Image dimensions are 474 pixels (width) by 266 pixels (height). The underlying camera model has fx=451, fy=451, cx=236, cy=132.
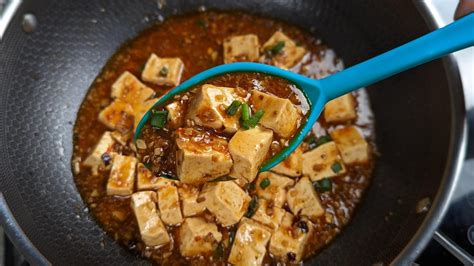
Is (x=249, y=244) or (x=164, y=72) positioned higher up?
(x=164, y=72)

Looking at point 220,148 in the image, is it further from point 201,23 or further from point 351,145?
point 201,23

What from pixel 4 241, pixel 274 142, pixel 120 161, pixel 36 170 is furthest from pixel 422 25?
pixel 4 241

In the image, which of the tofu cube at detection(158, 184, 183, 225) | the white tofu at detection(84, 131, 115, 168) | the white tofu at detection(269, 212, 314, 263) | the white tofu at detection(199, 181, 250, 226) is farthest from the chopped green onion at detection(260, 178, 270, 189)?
the white tofu at detection(84, 131, 115, 168)

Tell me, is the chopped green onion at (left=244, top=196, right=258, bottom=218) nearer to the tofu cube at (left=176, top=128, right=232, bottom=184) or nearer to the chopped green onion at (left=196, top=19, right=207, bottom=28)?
the tofu cube at (left=176, top=128, right=232, bottom=184)

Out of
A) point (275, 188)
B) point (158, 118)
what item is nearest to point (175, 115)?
point (158, 118)

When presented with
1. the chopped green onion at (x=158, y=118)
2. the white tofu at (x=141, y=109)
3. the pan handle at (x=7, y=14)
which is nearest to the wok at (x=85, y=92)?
the pan handle at (x=7, y=14)

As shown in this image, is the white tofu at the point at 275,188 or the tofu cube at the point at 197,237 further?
the white tofu at the point at 275,188

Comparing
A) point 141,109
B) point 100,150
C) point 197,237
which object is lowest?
point 197,237

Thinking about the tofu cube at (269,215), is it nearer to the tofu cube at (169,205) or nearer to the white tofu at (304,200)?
the white tofu at (304,200)
